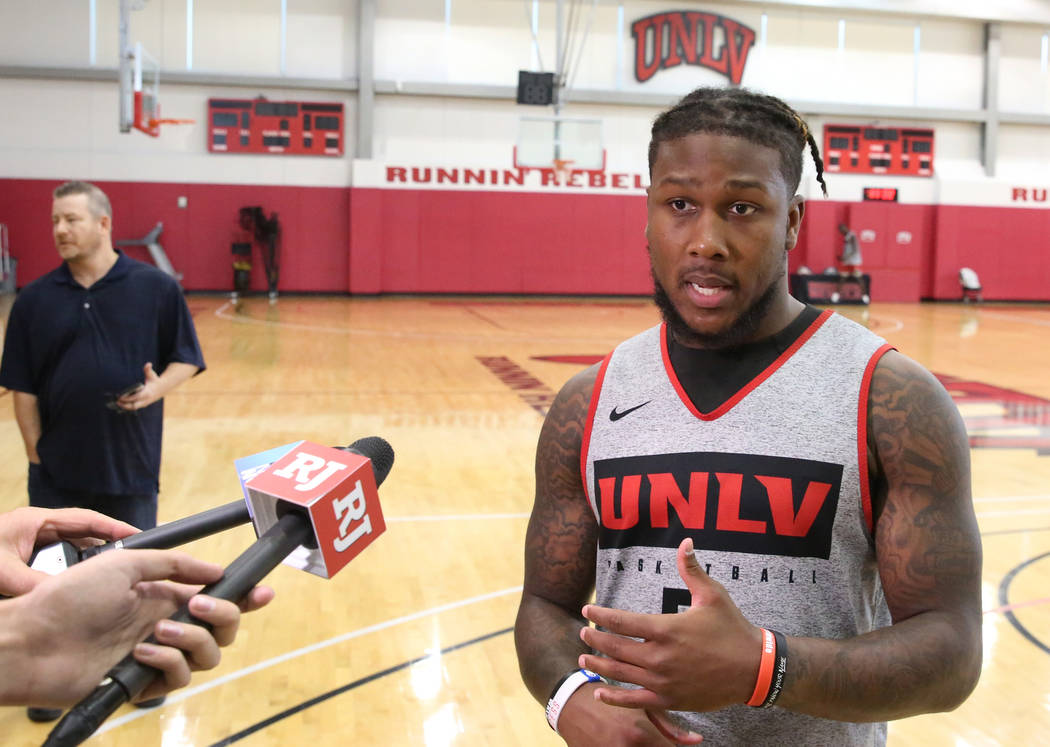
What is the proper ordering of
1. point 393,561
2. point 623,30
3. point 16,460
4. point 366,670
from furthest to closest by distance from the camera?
point 623,30 < point 16,460 < point 393,561 < point 366,670

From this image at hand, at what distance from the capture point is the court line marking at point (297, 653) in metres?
3.67

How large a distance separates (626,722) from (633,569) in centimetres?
27

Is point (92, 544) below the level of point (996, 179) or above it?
below

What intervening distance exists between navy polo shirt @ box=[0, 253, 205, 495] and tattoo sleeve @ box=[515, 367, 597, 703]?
267cm

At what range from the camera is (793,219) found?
6.03 feet

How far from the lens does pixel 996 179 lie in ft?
76.1

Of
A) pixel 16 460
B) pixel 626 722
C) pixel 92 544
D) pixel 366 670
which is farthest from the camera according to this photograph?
pixel 16 460

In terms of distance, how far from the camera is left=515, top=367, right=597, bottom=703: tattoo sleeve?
1890 mm

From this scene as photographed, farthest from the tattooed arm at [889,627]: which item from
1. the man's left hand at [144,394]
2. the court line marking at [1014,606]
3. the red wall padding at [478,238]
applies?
the red wall padding at [478,238]

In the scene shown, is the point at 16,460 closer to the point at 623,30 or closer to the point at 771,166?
the point at 771,166

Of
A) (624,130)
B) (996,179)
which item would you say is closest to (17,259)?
(624,130)

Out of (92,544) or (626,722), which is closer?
(626,722)

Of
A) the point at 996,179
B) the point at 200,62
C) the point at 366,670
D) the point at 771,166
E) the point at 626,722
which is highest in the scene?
the point at 200,62

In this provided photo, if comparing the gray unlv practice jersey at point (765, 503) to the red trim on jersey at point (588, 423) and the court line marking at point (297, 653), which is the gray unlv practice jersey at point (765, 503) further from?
the court line marking at point (297, 653)
